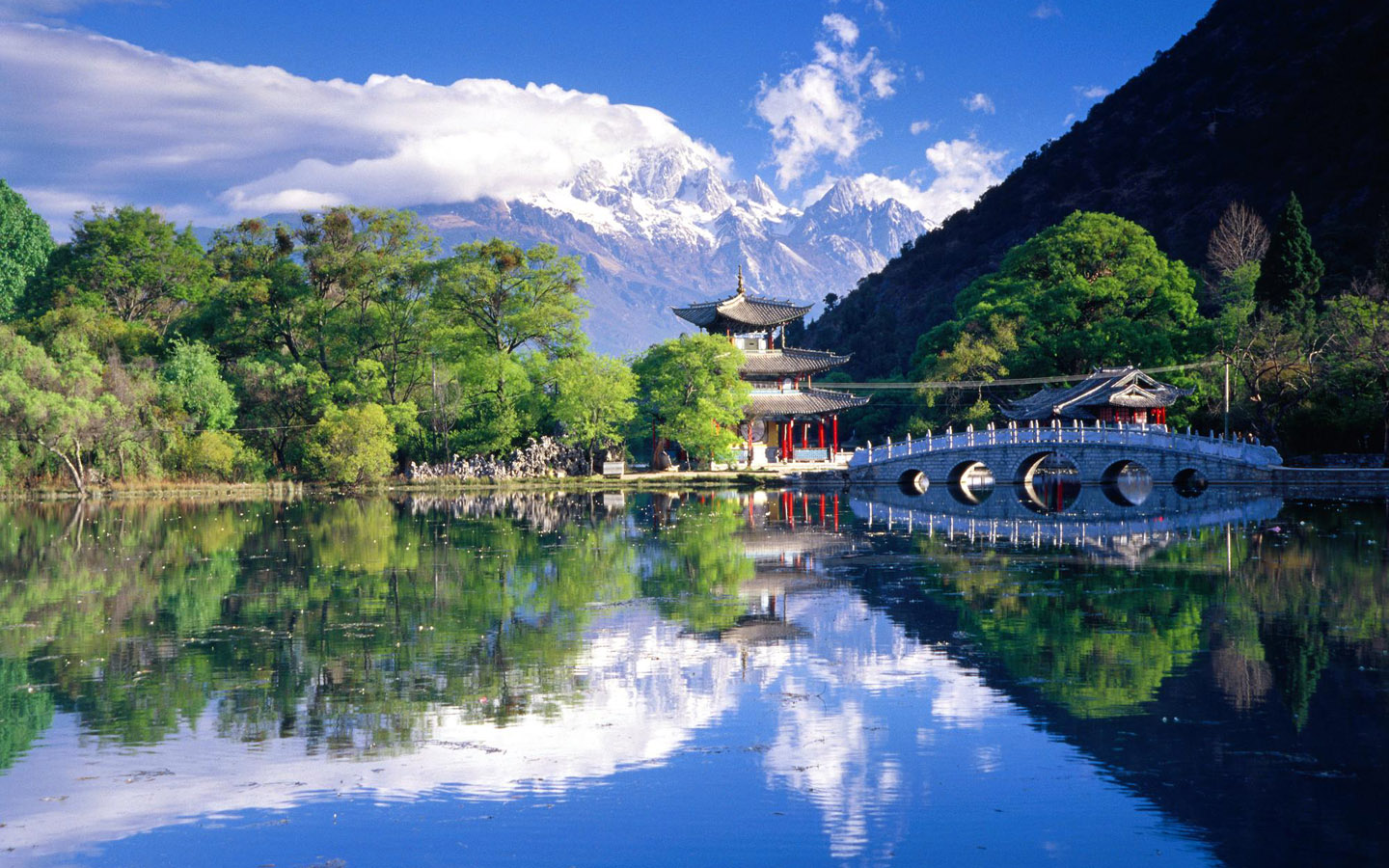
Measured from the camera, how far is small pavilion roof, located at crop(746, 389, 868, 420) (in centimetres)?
6844

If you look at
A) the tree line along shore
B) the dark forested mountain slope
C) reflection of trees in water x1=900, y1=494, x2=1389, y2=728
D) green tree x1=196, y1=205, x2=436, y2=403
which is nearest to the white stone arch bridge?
the tree line along shore

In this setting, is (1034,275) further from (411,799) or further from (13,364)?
(411,799)

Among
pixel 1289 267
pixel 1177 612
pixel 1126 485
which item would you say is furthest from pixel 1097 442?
pixel 1177 612

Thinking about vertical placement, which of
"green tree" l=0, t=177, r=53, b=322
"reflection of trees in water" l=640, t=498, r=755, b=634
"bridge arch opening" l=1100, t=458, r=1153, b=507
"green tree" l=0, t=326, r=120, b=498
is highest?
"green tree" l=0, t=177, r=53, b=322

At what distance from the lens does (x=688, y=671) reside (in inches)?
656

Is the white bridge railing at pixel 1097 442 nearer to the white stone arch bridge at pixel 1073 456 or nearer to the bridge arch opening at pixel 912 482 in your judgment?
the white stone arch bridge at pixel 1073 456

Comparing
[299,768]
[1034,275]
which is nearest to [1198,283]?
[1034,275]

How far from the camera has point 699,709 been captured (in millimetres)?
14711

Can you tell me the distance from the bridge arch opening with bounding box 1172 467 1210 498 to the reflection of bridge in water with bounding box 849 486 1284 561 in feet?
1.79

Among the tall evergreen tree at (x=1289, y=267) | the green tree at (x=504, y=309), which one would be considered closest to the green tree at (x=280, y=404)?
the green tree at (x=504, y=309)

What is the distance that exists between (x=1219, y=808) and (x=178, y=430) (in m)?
53.2

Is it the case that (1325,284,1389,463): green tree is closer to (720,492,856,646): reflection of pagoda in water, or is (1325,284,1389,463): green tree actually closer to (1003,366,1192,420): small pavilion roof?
(1003,366,1192,420): small pavilion roof

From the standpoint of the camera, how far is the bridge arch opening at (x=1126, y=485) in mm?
48469

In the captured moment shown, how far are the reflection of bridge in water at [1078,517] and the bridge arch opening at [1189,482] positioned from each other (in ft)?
1.79
